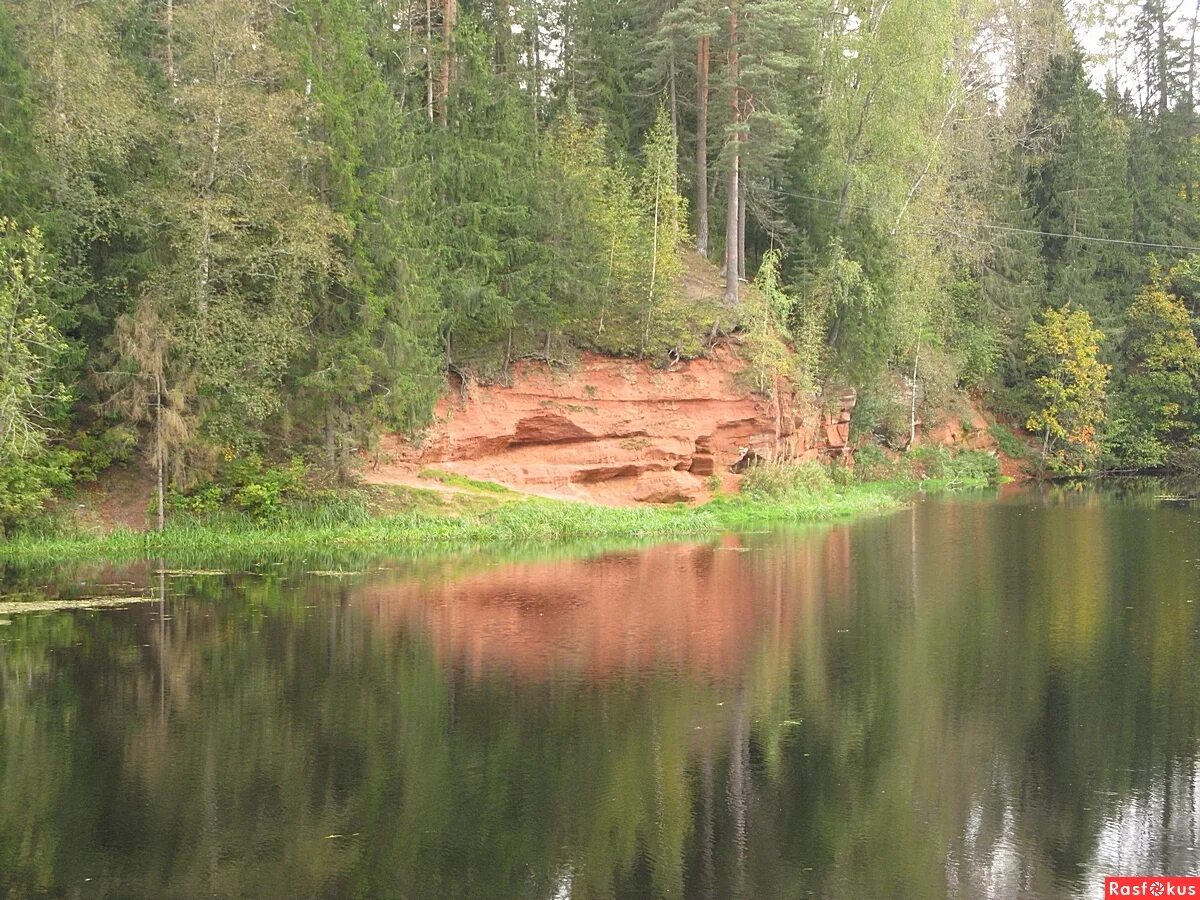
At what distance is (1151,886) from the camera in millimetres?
9266

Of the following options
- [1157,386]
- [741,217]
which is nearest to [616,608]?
[741,217]

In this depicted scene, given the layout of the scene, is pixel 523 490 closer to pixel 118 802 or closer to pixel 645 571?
pixel 645 571

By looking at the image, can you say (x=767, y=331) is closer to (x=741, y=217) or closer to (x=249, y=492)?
(x=741, y=217)

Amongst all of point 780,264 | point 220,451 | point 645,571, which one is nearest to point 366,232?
point 220,451

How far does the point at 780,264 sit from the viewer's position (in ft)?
159

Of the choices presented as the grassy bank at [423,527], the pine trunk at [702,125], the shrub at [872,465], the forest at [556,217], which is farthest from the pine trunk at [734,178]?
the shrub at [872,465]

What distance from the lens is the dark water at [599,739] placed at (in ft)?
32.3

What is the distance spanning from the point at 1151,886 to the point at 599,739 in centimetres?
598

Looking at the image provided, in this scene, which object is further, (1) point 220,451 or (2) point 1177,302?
(2) point 1177,302

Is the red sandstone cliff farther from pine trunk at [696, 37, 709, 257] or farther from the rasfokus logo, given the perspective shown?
the rasfokus logo

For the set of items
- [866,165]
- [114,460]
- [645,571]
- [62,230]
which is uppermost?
[866,165]

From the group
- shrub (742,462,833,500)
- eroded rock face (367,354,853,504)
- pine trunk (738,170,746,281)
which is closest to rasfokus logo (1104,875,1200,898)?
eroded rock face (367,354,853,504)

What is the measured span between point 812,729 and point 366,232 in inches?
895

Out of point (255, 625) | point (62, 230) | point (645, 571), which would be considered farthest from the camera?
point (62, 230)
